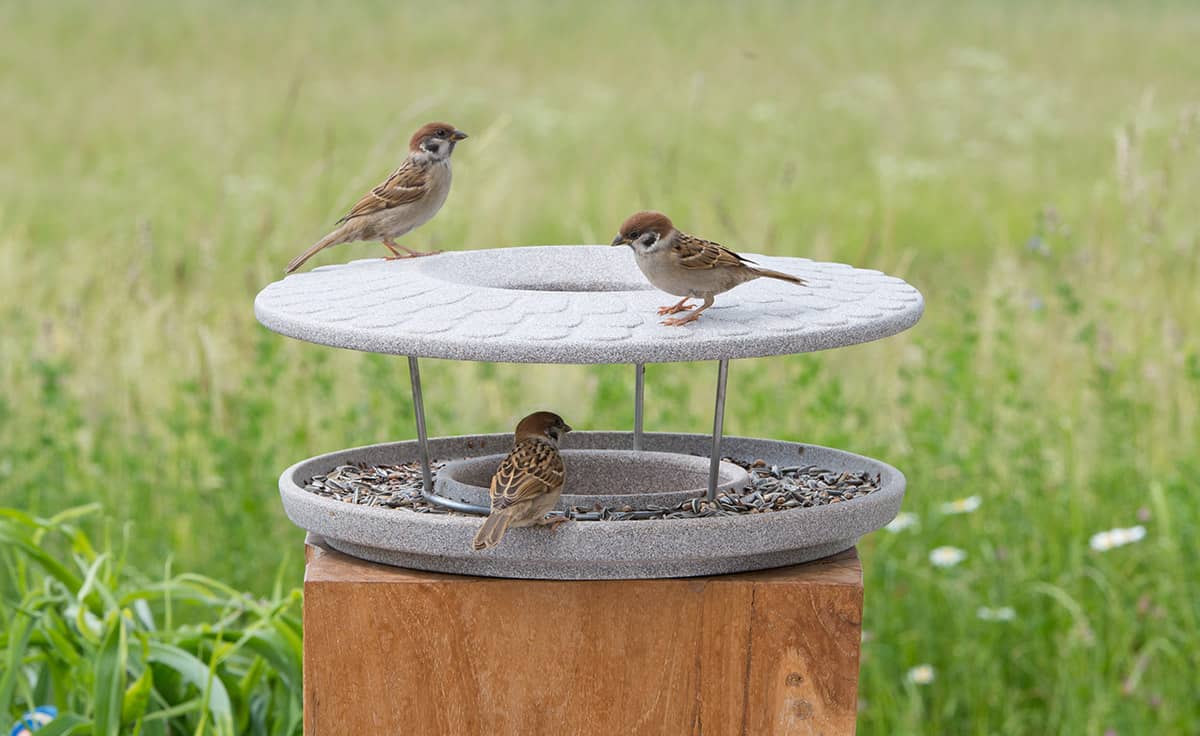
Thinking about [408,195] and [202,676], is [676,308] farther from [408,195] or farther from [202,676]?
[202,676]

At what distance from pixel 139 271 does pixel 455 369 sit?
107cm

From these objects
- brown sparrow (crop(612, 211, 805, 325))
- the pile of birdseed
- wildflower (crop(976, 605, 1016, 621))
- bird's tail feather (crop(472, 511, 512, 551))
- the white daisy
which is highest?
brown sparrow (crop(612, 211, 805, 325))

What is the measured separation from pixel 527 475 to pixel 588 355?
0.24 meters

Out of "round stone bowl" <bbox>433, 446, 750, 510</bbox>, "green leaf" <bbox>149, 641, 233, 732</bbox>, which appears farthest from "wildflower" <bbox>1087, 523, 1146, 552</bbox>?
"green leaf" <bbox>149, 641, 233, 732</bbox>

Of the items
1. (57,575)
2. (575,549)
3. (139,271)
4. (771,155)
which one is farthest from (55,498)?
(771,155)

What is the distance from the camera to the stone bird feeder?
6.23ft

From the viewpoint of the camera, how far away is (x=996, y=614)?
327 cm

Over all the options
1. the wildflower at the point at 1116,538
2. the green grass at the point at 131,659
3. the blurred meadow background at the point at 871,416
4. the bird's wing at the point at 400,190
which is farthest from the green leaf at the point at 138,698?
the wildflower at the point at 1116,538

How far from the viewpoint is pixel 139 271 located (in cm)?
372

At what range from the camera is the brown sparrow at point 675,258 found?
6.58ft

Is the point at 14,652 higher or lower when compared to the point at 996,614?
higher

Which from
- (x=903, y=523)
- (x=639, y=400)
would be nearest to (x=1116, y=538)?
(x=903, y=523)

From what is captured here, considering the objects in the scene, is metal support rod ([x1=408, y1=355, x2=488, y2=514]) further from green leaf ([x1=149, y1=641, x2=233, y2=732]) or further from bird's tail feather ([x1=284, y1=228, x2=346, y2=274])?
green leaf ([x1=149, y1=641, x2=233, y2=732])

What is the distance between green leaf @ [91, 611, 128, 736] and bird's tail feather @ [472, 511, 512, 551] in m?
0.87
